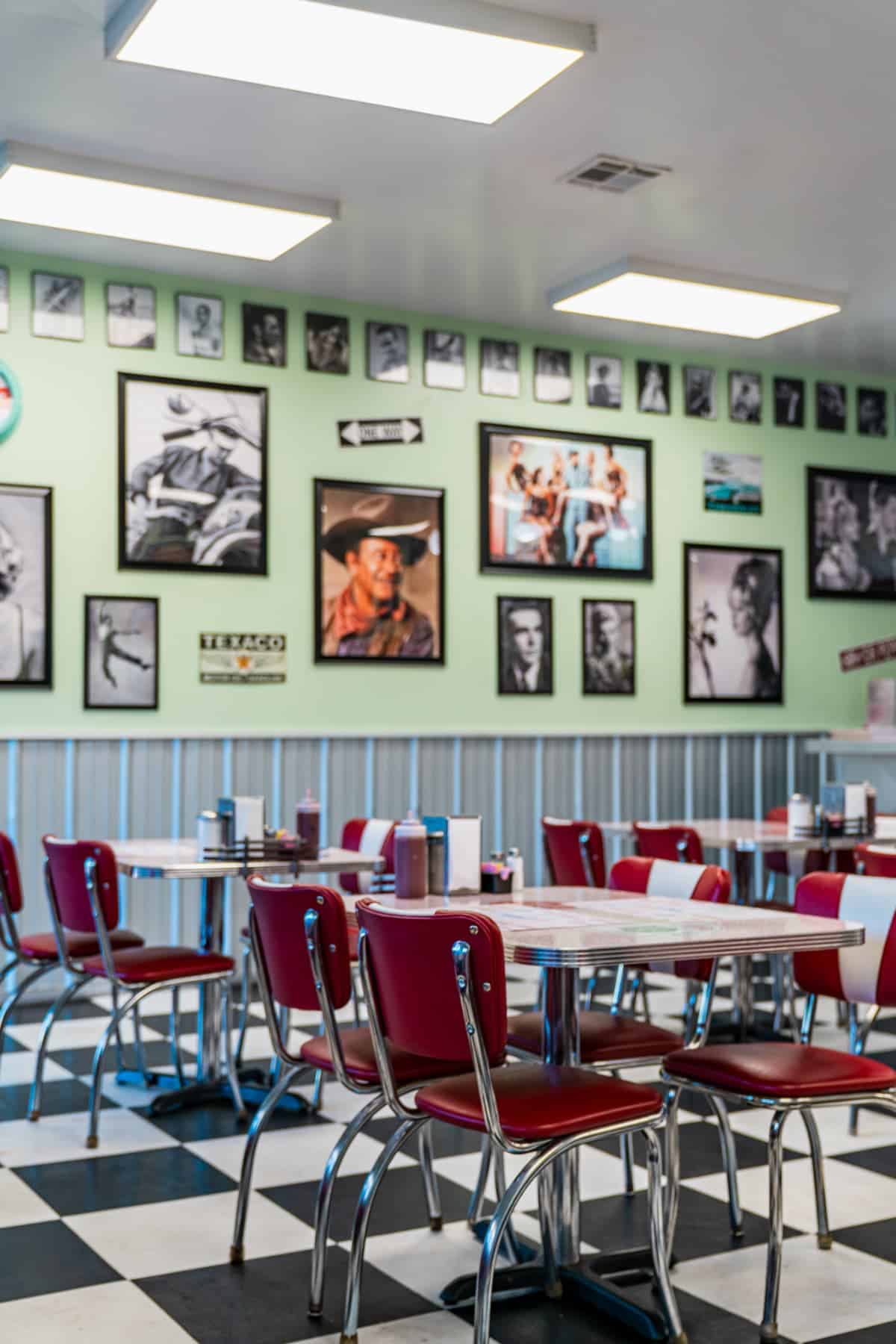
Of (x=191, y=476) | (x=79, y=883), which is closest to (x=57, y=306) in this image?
(x=191, y=476)

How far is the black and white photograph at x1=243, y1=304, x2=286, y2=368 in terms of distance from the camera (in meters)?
6.95

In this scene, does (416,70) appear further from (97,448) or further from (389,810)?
(389,810)

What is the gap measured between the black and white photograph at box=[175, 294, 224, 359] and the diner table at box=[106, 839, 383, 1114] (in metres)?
2.67

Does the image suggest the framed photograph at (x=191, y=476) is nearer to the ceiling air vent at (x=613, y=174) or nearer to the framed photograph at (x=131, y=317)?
the framed photograph at (x=131, y=317)

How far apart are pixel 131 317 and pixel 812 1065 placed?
4.89 meters

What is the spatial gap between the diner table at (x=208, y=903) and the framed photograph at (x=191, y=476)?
1.97 meters

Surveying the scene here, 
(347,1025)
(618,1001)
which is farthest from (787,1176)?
(347,1025)

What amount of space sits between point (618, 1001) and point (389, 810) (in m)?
3.40

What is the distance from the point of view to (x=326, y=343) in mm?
7145

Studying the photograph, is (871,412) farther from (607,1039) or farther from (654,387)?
(607,1039)

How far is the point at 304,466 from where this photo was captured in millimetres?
7090

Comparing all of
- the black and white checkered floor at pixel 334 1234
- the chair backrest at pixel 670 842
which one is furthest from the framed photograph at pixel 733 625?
the black and white checkered floor at pixel 334 1234

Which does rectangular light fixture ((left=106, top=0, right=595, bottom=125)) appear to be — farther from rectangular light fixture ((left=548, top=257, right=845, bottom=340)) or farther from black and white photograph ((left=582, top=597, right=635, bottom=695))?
black and white photograph ((left=582, top=597, right=635, bottom=695))

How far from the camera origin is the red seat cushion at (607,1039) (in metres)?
3.25
